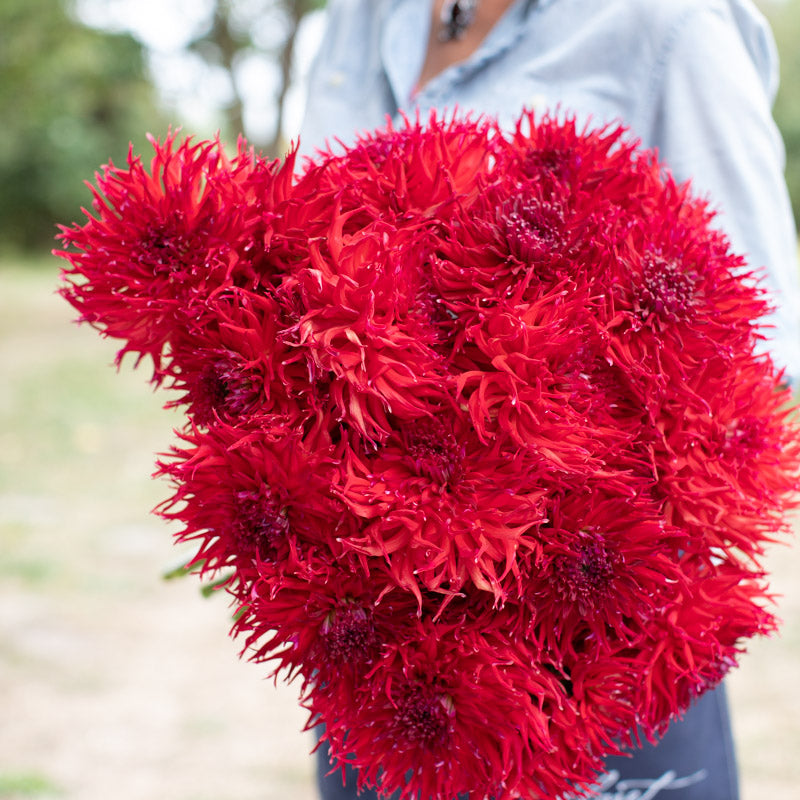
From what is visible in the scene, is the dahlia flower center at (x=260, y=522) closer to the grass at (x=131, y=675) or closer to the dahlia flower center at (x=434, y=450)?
the dahlia flower center at (x=434, y=450)

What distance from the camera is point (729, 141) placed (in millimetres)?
1065

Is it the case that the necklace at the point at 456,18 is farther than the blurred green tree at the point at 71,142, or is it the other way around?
the blurred green tree at the point at 71,142

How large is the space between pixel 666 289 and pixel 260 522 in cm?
36

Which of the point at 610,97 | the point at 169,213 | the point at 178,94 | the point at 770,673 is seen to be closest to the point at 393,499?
the point at 169,213

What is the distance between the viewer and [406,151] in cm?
80

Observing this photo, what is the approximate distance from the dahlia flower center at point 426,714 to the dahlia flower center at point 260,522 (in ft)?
0.51

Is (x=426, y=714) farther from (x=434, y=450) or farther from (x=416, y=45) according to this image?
(x=416, y=45)

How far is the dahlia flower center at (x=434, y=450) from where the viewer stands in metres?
0.69

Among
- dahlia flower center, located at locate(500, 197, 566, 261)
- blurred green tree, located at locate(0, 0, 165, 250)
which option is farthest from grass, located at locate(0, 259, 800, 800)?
blurred green tree, located at locate(0, 0, 165, 250)

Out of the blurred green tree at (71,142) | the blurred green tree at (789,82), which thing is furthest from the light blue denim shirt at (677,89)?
the blurred green tree at (789,82)

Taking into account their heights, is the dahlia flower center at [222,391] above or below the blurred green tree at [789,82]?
below

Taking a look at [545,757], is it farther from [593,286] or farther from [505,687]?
[593,286]

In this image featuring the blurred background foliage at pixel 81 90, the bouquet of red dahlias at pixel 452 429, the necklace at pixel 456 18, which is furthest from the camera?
the blurred background foliage at pixel 81 90

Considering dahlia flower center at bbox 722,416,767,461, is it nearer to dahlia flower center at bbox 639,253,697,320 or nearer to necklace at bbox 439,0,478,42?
dahlia flower center at bbox 639,253,697,320
